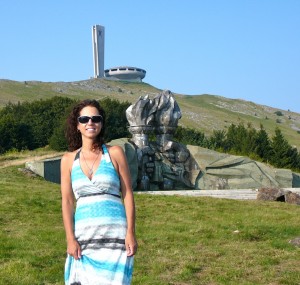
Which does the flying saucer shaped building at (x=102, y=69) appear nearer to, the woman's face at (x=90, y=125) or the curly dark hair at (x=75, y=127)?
the curly dark hair at (x=75, y=127)

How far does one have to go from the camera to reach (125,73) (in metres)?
123

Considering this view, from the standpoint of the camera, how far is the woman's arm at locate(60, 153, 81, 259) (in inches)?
153

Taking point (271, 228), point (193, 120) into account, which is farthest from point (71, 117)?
point (193, 120)

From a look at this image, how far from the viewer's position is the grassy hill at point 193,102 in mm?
81387

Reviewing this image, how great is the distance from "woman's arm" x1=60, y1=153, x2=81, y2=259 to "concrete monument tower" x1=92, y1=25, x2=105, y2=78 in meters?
112

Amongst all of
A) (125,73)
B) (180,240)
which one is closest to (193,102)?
(125,73)

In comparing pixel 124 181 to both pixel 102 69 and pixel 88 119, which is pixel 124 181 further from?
pixel 102 69

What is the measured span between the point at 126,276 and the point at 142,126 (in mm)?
16703

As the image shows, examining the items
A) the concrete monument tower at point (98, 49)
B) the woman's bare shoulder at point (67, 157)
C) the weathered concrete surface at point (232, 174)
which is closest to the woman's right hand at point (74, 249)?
the woman's bare shoulder at point (67, 157)

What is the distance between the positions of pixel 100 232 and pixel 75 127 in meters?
0.86

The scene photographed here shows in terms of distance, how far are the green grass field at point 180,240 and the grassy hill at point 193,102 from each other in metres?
61.3

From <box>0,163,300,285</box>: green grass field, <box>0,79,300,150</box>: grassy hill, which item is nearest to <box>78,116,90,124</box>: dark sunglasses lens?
<box>0,163,300,285</box>: green grass field

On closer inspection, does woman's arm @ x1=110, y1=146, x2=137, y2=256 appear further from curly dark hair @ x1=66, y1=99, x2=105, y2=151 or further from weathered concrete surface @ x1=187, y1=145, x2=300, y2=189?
weathered concrete surface @ x1=187, y1=145, x2=300, y2=189

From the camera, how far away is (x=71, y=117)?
4219mm
